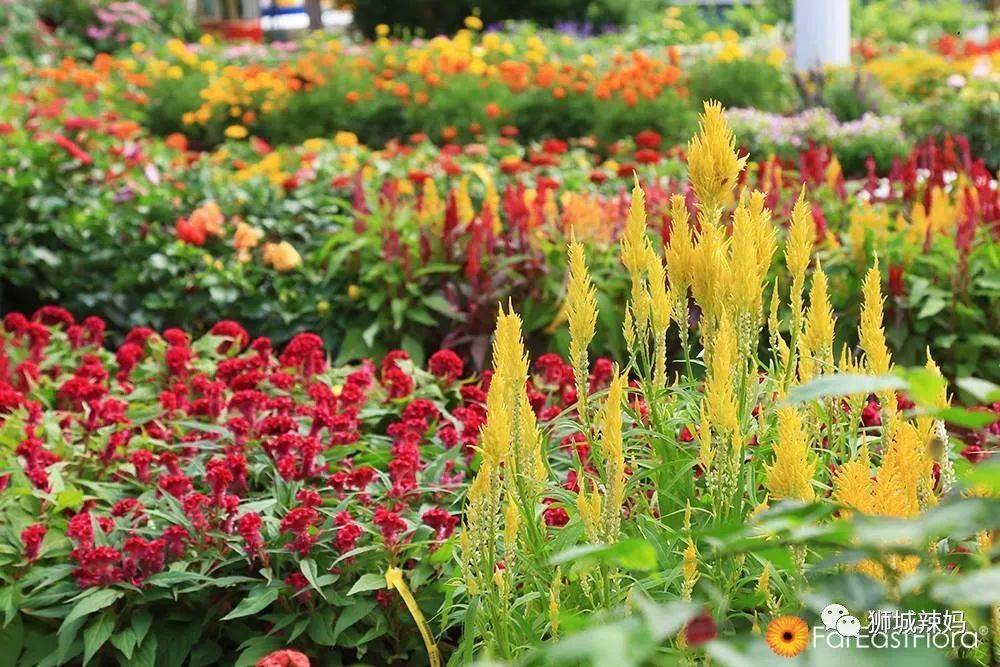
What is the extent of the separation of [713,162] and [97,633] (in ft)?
5.57

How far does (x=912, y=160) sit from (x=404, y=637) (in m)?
3.66

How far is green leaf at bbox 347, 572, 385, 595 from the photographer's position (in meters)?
2.69

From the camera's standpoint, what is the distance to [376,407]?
364 cm

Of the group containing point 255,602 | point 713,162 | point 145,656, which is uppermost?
point 713,162

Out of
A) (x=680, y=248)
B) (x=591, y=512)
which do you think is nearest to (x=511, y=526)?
(x=591, y=512)

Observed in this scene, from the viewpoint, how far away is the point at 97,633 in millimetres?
2746

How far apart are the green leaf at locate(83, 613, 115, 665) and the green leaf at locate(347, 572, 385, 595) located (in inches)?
20.8

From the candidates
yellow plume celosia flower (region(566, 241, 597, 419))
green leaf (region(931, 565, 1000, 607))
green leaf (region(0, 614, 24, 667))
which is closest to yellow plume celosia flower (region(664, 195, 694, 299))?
yellow plume celosia flower (region(566, 241, 597, 419))

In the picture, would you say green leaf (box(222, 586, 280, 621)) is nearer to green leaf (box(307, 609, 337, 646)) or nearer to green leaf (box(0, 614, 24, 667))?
green leaf (box(307, 609, 337, 646))

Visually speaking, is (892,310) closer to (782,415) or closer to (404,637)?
(404,637)

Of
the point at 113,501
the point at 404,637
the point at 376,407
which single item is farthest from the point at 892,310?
the point at 113,501

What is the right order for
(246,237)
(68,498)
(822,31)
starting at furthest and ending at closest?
(822,31)
(246,237)
(68,498)

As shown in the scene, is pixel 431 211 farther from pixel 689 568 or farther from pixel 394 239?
pixel 689 568

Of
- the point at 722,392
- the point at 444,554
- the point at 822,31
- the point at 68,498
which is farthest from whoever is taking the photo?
the point at 822,31
